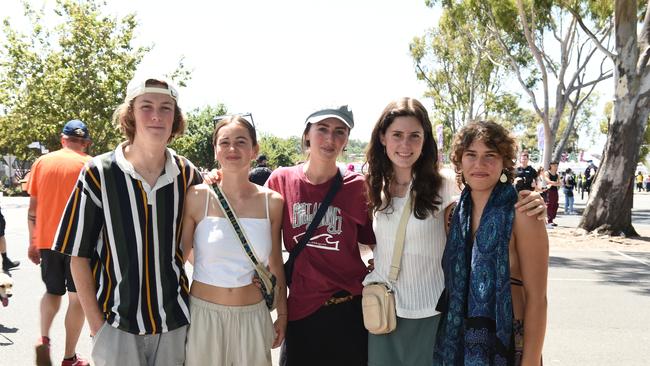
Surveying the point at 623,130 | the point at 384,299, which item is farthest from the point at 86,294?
the point at 623,130

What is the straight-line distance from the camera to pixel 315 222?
2963mm

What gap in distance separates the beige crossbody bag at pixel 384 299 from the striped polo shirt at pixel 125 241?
929mm

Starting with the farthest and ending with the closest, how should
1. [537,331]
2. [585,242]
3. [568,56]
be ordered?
[568,56], [585,242], [537,331]

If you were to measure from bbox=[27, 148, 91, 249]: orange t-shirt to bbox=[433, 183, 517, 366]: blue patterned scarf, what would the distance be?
11.8 ft

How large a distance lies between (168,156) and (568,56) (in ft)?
64.9

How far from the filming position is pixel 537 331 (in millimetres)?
2443

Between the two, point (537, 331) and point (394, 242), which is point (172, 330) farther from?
point (537, 331)

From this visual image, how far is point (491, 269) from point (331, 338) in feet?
3.21

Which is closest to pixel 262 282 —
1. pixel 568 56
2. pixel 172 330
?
pixel 172 330

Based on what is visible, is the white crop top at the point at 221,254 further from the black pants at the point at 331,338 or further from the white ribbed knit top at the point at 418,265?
the white ribbed knit top at the point at 418,265

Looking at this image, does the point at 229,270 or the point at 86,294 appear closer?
the point at 86,294

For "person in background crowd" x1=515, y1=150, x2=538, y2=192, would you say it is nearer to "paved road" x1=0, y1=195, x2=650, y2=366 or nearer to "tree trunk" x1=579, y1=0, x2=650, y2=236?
"paved road" x1=0, y1=195, x2=650, y2=366

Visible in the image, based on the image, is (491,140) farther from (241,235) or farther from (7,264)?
(7,264)

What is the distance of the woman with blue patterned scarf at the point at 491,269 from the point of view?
2.44 metres
